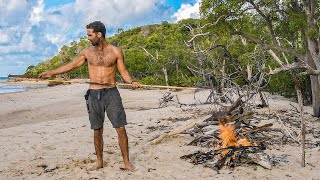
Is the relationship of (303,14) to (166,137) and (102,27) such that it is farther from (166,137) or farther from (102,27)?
(102,27)

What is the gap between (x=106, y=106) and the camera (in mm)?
5648

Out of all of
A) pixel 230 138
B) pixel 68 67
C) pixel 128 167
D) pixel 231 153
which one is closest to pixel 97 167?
pixel 128 167

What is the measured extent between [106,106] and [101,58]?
82cm

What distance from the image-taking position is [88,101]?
18.7 ft

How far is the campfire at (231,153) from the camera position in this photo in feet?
19.6

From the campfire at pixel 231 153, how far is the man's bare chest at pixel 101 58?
8.00 ft

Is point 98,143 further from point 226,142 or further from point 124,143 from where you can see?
point 226,142

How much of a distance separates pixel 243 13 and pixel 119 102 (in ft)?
29.7

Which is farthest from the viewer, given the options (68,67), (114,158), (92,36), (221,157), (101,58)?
(114,158)

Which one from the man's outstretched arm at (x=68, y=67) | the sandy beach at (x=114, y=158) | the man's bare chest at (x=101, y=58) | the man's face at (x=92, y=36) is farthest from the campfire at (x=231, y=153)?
the man's face at (x=92, y=36)

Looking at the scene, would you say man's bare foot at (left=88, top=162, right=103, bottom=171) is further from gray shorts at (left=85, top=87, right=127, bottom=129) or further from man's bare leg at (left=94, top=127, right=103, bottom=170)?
gray shorts at (left=85, top=87, right=127, bottom=129)

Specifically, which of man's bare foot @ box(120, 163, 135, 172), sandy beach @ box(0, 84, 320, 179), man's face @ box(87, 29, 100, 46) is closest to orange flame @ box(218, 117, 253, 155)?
sandy beach @ box(0, 84, 320, 179)

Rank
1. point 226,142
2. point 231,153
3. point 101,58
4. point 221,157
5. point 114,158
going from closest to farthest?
point 101,58
point 231,153
point 221,157
point 114,158
point 226,142

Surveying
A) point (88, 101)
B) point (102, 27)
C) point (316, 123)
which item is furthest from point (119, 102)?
point (316, 123)
